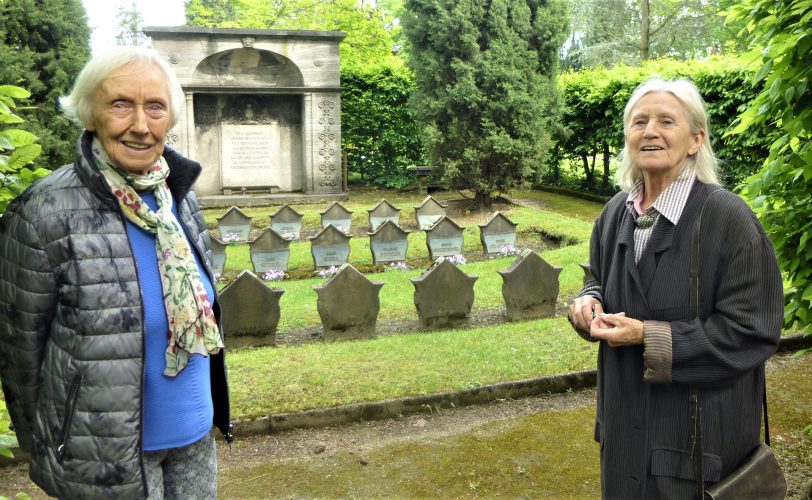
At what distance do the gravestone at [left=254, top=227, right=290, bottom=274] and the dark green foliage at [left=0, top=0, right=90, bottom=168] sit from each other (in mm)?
7483

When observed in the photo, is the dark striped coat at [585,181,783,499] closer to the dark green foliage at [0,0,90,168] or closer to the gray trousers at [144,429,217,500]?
the gray trousers at [144,429,217,500]

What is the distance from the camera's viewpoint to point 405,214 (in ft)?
50.2

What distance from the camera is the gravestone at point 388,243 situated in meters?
10.6

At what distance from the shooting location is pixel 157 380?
2.40m

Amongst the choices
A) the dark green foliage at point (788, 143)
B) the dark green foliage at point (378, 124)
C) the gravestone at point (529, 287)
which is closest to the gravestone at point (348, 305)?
the gravestone at point (529, 287)

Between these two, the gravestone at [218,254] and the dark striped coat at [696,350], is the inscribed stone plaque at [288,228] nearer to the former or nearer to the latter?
the gravestone at [218,254]

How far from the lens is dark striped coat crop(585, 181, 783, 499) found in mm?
2264

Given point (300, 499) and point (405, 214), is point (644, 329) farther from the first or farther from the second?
point (405, 214)

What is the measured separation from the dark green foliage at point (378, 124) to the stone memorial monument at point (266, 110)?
115 inches

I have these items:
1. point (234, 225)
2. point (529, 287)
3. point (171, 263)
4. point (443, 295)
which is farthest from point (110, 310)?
point (234, 225)

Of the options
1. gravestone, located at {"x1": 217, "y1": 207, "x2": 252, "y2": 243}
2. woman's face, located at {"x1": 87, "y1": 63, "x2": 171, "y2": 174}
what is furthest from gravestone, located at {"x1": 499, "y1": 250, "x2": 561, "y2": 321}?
gravestone, located at {"x1": 217, "y1": 207, "x2": 252, "y2": 243}

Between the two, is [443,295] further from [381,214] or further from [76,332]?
[381,214]

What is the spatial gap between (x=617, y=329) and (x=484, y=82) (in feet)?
42.4

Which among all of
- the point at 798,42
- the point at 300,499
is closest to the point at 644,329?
the point at 798,42
